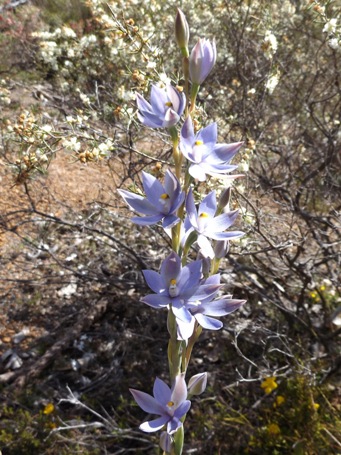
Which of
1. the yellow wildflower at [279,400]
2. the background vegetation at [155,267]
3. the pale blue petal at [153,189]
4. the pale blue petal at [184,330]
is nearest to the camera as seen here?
the pale blue petal at [184,330]

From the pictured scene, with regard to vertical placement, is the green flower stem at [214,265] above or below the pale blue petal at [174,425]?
above

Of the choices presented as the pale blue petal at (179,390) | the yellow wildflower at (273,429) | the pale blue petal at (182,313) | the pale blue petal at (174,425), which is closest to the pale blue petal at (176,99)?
the pale blue petal at (182,313)

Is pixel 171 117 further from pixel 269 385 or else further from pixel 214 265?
pixel 269 385

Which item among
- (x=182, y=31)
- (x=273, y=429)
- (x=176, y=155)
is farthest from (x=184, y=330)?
(x=273, y=429)

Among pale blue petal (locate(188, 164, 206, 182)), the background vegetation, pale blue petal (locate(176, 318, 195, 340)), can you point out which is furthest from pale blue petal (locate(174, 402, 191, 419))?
the background vegetation

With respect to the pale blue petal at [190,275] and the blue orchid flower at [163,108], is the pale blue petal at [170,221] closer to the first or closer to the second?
the pale blue petal at [190,275]

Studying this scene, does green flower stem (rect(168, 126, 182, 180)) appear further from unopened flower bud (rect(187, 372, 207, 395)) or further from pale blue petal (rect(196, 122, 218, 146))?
unopened flower bud (rect(187, 372, 207, 395))

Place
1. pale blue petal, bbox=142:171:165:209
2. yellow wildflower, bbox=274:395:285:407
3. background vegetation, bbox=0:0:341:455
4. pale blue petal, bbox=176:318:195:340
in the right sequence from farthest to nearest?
yellow wildflower, bbox=274:395:285:407 → background vegetation, bbox=0:0:341:455 → pale blue petal, bbox=142:171:165:209 → pale blue petal, bbox=176:318:195:340

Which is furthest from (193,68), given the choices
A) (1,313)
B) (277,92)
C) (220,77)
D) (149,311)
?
(277,92)
